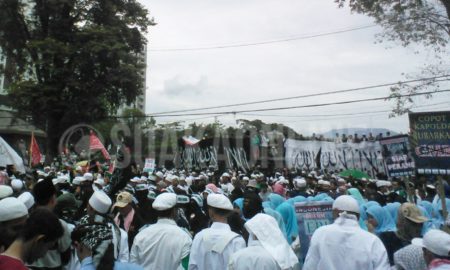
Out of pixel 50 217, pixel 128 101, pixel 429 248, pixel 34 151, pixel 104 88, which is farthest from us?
pixel 128 101

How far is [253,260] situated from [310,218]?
2.36 metres

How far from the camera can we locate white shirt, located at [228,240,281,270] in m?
3.32

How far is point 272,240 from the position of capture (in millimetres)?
3475

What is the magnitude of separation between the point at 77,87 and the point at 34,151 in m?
7.90

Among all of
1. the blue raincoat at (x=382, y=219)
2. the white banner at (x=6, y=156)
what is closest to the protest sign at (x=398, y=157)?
the blue raincoat at (x=382, y=219)

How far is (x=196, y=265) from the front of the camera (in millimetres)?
3951

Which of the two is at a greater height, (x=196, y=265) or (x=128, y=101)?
(x=128, y=101)

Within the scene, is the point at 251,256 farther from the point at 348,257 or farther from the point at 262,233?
the point at 348,257

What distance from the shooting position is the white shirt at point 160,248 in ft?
13.0

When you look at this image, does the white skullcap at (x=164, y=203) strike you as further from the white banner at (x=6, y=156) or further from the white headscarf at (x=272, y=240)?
the white banner at (x=6, y=156)

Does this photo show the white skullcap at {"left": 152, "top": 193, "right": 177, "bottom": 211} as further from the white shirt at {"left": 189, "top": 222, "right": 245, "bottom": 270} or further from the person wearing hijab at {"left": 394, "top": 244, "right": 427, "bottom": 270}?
the person wearing hijab at {"left": 394, "top": 244, "right": 427, "bottom": 270}

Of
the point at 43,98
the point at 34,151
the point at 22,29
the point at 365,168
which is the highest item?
the point at 22,29

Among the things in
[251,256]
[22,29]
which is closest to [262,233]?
[251,256]

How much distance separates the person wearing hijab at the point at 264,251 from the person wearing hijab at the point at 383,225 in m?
2.71
